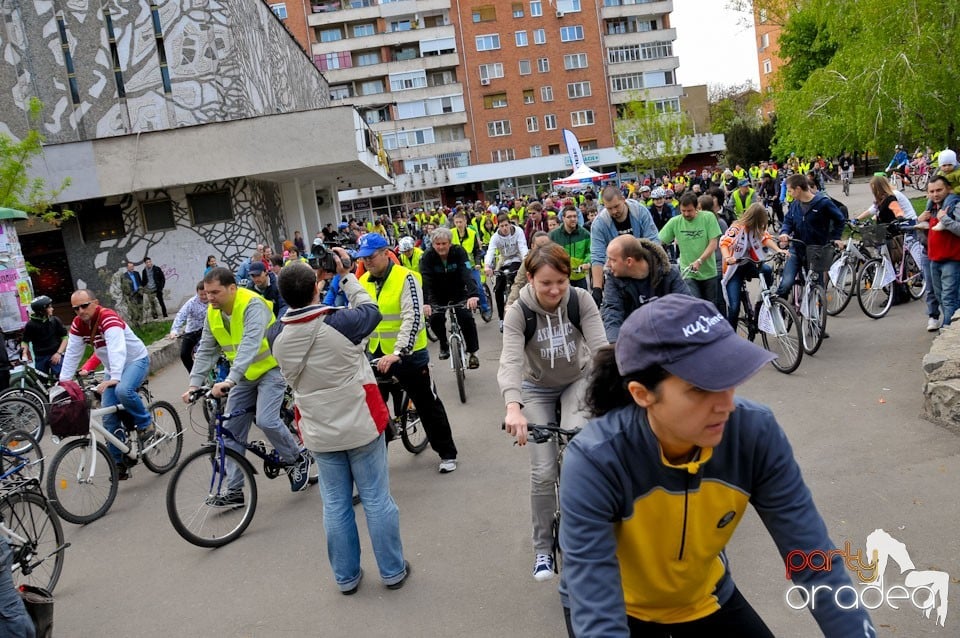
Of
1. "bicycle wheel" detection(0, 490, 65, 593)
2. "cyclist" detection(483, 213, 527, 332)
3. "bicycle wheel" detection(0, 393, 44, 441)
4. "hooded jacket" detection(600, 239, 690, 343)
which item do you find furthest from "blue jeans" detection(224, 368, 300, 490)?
"cyclist" detection(483, 213, 527, 332)

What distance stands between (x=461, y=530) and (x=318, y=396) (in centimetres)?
157

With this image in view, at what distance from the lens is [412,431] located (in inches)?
297

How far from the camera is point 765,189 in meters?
29.0

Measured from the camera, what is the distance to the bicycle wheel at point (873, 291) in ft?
34.6

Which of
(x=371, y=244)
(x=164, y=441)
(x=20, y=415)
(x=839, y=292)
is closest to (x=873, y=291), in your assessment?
(x=839, y=292)

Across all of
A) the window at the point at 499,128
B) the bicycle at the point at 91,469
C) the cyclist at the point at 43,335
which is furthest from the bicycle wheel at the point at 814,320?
the window at the point at 499,128

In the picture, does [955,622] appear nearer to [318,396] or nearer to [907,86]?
[318,396]

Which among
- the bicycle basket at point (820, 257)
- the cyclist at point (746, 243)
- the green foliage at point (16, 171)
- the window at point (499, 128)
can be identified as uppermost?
the window at point (499, 128)

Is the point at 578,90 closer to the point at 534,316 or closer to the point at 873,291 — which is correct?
the point at 873,291

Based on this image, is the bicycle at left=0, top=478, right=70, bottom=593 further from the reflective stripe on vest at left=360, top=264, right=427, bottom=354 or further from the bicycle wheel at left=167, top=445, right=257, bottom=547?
the reflective stripe on vest at left=360, top=264, right=427, bottom=354

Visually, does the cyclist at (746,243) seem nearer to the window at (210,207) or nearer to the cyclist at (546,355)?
the cyclist at (546,355)

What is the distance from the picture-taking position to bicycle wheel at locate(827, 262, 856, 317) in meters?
11.0

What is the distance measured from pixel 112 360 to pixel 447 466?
3317 millimetres

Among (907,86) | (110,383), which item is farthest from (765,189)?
(110,383)
